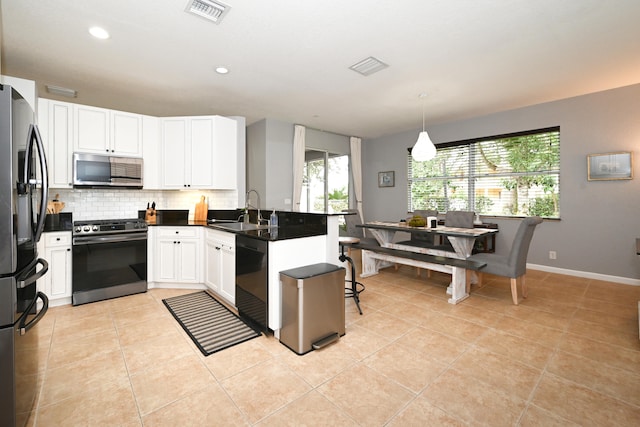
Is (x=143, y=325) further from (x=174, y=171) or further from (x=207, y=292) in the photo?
(x=174, y=171)

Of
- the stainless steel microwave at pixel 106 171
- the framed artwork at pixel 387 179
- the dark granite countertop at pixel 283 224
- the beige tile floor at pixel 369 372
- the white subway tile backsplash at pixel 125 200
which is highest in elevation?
the framed artwork at pixel 387 179

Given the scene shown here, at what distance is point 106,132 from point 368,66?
3.30 metres

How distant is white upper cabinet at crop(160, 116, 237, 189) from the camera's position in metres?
4.16

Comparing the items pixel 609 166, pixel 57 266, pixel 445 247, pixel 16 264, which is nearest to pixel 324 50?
pixel 16 264

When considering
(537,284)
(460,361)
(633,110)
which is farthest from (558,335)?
(633,110)

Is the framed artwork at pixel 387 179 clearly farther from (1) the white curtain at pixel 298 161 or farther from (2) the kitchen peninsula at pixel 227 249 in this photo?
(2) the kitchen peninsula at pixel 227 249

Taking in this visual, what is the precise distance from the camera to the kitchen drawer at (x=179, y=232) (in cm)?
382

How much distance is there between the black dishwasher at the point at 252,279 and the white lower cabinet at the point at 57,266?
1981 millimetres

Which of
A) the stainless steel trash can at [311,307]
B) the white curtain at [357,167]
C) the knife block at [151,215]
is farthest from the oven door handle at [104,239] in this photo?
the white curtain at [357,167]

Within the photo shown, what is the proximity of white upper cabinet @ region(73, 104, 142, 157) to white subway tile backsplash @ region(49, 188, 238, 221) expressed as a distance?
2.17 feet

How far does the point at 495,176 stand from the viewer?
529cm

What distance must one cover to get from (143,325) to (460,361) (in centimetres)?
276

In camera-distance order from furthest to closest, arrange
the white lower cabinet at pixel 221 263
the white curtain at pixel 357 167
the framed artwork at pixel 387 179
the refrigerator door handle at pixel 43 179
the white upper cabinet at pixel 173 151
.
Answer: the white curtain at pixel 357 167 → the framed artwork at pixel 387 179 → the white upper cabinet at pixel 173 151 → the white lower cabinet at pixel 221 263 → the refrigerator door handle at pixel 43 179

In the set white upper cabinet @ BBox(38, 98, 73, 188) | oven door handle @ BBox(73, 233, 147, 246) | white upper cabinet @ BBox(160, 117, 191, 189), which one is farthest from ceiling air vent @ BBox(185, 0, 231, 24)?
oven door handle @ BBox(73, 233, 147, 246)
